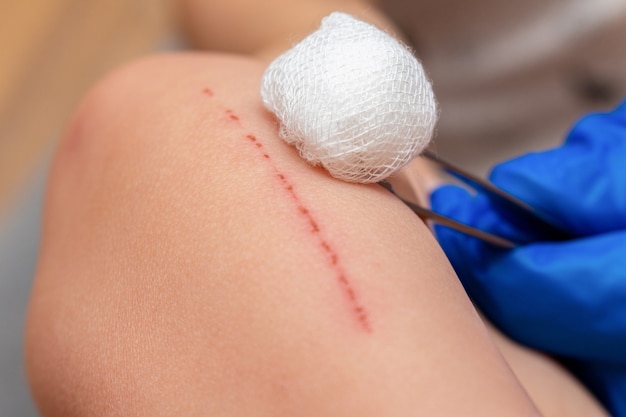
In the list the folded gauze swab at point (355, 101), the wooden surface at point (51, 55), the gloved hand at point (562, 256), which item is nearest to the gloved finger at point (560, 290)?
the gloved hand at point (562, 256)

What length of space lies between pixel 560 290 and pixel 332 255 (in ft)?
1.08

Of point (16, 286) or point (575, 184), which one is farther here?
point (16, 286)

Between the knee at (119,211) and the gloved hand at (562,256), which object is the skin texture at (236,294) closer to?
the knee at (119,211)

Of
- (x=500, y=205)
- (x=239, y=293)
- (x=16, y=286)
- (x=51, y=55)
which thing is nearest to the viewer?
(x=239, y=293)

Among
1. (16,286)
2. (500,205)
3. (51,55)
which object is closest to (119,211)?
(500,205)

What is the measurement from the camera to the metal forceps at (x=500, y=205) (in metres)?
0.55

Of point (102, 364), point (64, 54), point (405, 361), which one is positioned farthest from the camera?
point (64, 54)

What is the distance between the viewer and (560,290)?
62 cm

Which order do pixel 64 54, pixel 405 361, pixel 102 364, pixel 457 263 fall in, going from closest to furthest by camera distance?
pixel 405 361
pixel 102 364
pixel 457 263
pixel 64 54

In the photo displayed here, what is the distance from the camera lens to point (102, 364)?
500mm

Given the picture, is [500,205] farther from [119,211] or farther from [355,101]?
[119,211]

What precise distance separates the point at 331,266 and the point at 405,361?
0.29 feet

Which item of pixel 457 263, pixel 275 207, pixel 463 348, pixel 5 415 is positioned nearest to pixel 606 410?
pixel 457 263

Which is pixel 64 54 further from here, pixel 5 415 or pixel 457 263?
pixel 457 263
